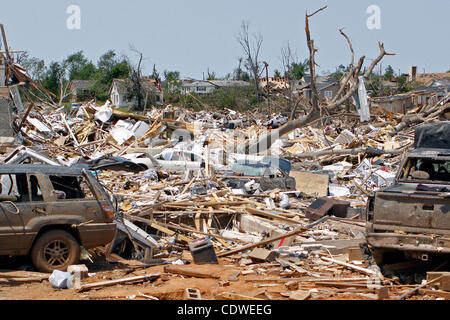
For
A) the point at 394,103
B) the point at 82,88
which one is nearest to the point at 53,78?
the point at 82,88

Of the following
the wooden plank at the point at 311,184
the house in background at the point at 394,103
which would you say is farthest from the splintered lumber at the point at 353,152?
the house in background at the point at 394,103

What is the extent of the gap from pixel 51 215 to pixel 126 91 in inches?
2382

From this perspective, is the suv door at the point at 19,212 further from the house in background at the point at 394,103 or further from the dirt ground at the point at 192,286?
the house in background at the point at 394,103

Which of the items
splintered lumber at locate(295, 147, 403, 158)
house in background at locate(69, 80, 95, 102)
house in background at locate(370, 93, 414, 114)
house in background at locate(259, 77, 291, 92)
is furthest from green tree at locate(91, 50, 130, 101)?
splintered lumber at locate(295, 147, 403, 158)

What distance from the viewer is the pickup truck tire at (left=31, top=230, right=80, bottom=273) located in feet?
26.2

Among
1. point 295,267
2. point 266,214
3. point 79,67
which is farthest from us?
point 79,67

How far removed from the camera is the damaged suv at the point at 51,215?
780cm

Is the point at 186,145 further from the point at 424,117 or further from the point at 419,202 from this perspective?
the point at 419,202

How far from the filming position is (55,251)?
26.7 ft

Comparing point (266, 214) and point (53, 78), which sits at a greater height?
point (53, 78)

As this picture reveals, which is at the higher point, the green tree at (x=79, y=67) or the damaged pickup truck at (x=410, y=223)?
the green tree at (x=79, y=67)

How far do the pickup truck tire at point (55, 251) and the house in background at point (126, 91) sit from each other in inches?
2156

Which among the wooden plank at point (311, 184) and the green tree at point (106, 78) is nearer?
the wooden plank at point (311, 184)

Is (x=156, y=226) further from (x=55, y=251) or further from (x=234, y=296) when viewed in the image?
(x=234, y=296)
